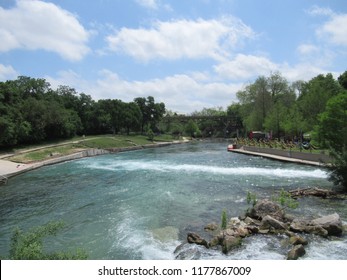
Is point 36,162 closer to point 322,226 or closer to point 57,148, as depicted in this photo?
point 57,148

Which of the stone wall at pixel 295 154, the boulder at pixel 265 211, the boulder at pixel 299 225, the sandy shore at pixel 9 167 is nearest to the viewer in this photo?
the boulder at pixel 299 225

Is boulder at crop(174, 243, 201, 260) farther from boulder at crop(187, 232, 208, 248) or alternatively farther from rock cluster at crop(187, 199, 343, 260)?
rock cluster at crop(187, 199, 343, 260)

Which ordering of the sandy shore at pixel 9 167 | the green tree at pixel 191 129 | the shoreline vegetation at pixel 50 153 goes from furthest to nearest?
the green tree at pixel 191 129
the shoreline vegetation at pixel 50 153
the sandy shore at pixel 9 167

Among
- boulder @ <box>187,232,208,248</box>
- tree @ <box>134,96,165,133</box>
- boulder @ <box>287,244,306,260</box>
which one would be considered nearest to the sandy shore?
boulder @ <box>187,232,208,248</box>

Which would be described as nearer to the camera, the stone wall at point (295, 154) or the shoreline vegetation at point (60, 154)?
the stone wall at point (295, 154)

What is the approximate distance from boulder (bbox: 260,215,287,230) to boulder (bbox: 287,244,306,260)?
253cm

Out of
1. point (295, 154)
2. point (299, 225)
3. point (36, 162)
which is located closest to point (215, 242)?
point (299, 225)

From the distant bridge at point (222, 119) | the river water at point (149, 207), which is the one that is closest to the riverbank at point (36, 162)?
the river water at point (149, 207)

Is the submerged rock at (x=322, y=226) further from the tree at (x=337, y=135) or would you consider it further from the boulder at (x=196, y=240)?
the tree at (x=337, y=135)

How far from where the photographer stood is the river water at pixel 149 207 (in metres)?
12.8

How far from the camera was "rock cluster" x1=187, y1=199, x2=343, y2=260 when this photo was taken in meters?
12.6

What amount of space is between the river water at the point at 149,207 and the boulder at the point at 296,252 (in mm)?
439

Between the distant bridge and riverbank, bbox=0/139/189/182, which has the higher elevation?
the distant bridge
